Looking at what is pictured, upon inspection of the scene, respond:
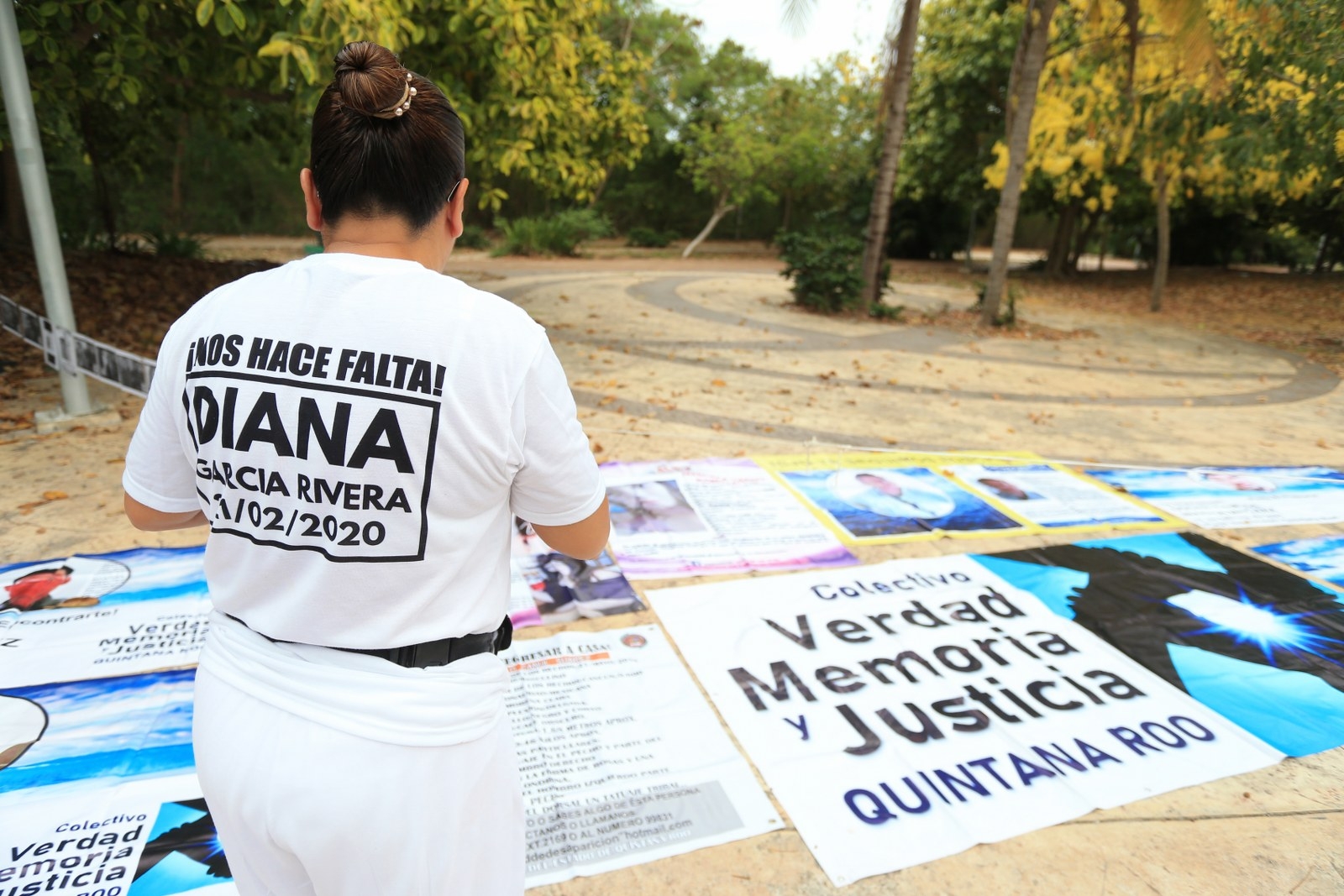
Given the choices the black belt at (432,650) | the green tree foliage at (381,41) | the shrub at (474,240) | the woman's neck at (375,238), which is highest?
the green tree foliage at (381,41)

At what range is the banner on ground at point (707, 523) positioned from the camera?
141 inches

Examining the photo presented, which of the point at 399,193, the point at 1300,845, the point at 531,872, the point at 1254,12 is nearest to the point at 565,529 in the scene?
the point at 399,193

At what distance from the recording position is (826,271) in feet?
38.6

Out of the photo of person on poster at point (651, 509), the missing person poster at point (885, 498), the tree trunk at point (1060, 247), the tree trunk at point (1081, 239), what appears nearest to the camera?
the photo of person on poster at point (651, 509)

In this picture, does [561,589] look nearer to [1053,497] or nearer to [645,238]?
[1053,497]

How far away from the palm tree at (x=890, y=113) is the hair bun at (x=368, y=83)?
31.6 feet

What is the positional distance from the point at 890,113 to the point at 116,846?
36.3 ft

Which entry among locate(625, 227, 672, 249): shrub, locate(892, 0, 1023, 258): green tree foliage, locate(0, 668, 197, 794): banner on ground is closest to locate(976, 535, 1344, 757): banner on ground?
locate(0, 668, 197, 794): banner on ground

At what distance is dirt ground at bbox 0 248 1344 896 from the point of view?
78.6 inches

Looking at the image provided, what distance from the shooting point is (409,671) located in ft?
3.36

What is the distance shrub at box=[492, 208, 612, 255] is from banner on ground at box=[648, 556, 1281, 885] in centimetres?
1788

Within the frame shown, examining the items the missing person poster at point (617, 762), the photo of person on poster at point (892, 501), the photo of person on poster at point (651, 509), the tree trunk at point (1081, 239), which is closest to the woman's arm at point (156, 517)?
the missing person poster at point (617, 762)

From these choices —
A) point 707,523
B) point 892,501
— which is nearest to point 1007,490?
point 892,501

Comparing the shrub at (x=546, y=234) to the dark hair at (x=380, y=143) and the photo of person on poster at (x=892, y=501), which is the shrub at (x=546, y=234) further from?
the dark hair at (x=380, y=143)
